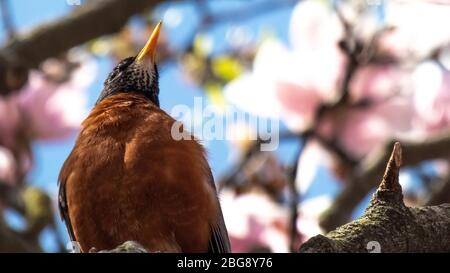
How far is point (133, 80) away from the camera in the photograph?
419 centimetres

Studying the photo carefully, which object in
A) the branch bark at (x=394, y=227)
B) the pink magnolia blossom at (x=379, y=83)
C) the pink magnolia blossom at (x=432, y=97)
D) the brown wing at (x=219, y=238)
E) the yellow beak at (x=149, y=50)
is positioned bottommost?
the branch bark at (x=394, y=227)

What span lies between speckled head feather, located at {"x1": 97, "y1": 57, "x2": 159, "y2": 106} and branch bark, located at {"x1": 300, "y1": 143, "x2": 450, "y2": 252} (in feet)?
6.36

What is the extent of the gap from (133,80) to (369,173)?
1162mm

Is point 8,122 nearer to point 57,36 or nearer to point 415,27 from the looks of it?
point 57,36

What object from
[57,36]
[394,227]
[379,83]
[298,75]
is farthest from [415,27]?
[394,227]

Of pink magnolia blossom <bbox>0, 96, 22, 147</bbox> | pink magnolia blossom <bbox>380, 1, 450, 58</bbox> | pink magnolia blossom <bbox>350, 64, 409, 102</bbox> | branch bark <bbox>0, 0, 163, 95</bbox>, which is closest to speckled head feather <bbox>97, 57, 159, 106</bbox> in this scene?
branch bark <bbox>0, 0, 163, 95</bbox>

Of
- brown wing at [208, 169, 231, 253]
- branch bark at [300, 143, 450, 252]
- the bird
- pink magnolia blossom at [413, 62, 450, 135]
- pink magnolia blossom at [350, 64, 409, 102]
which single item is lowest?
branch bark at [300, 143, 450, 252]

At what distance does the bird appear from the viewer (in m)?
3.05

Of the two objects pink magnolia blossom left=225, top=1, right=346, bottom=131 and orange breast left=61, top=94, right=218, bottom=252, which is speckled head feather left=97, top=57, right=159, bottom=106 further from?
orange breast left=61, top=94, right=218, bottom=252

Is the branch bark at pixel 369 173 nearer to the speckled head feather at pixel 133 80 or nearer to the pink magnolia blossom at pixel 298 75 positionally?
the pink magnolia blossom at pixel 298 75

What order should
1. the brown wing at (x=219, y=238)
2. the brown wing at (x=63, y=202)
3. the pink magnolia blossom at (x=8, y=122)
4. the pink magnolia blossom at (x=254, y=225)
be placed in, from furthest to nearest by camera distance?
the pink magnolia blossom at (x=8, y=122) → the pink magnolia blossom at (x=254, y=225) → the brown wing at (x=63, y=202) → the brown wing at (x=219, y=238)

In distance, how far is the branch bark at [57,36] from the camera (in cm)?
406

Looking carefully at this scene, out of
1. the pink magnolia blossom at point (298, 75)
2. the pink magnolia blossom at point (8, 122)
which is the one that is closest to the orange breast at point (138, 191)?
the pink magnolia blossom at point (298, 75)
